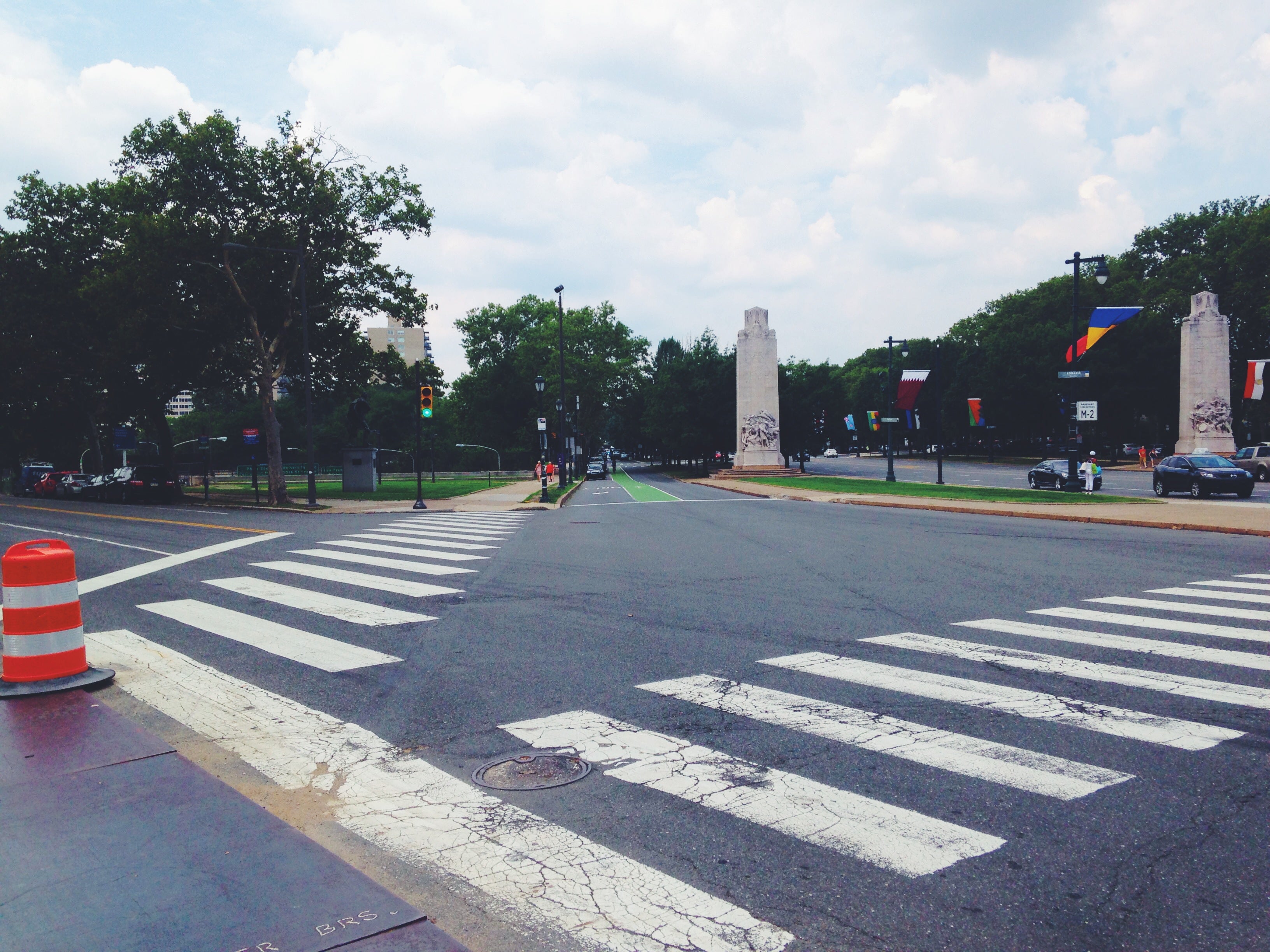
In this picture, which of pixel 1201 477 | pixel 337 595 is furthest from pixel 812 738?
pixel 1201 477

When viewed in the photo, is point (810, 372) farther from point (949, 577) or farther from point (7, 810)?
point (7, 810)

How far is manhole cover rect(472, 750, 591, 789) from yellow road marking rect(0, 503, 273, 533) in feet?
60.1

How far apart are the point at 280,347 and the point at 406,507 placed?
10200 millimetres

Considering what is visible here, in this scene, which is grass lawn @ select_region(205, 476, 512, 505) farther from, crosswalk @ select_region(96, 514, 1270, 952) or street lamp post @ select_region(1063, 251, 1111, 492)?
crosswalk @ select_region(96, 514, 1270, 952)

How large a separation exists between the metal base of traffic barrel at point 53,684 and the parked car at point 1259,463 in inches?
1869

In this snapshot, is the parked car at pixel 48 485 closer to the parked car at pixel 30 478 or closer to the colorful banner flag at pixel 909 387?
the parked car at pixel 30 478

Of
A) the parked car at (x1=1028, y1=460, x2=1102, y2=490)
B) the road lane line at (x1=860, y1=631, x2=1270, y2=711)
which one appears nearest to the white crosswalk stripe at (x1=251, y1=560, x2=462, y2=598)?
the road lane line at (x1=860, y1=631, x2=1270, y2=711)

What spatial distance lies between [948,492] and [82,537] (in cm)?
2874

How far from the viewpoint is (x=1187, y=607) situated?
9.57 metres

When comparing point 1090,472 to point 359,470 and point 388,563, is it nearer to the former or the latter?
point 388,563

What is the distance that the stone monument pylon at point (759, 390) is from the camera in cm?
6353

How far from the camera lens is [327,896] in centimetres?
352

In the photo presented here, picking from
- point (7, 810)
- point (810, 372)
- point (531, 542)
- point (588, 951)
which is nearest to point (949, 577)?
point (531, 542)

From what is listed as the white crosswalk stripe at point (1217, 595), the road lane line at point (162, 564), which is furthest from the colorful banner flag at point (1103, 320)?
the road lane line at point (162, 564)
